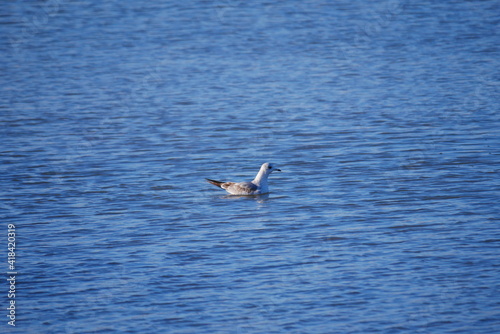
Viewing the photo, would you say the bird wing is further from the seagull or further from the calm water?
the calm water

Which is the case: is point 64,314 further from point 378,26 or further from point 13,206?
point 378,26

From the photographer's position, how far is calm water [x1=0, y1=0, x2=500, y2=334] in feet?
34.7

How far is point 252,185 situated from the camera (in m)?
15.5

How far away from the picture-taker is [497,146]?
58.0ft

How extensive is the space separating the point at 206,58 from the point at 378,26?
7725mm
